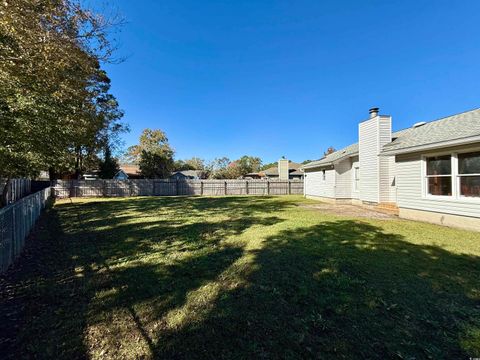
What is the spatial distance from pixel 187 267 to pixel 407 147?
9.03 metres

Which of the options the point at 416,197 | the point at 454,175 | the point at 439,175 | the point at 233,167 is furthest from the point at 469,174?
the point at 233,167

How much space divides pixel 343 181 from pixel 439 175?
20.9ft

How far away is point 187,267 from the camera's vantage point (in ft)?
14.6

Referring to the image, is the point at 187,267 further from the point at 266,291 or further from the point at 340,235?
the point at 340,235

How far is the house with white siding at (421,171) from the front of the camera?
7.11 m

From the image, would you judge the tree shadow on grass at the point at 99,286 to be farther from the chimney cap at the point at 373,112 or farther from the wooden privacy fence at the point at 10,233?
the chimney cap at the point at 373,112

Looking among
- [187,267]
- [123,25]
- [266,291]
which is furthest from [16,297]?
[123,25]

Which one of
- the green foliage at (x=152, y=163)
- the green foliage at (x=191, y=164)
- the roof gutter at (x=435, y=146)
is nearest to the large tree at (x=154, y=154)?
the green foliage at (x=152, y=163)

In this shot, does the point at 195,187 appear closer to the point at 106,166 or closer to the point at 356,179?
the point at 106,166

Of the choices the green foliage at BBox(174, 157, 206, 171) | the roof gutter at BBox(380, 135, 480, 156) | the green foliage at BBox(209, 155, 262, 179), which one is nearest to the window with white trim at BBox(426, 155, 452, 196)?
the roof gutter at BBox(380, 135, 480, 156)

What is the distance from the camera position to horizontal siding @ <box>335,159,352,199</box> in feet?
47.0

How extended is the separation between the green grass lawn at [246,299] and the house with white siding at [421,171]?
1.88 metres

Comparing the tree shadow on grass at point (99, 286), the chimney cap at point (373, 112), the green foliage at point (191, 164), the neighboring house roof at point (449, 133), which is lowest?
the tree shadow on grass at point (99, 286)

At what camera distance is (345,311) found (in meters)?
2.94
